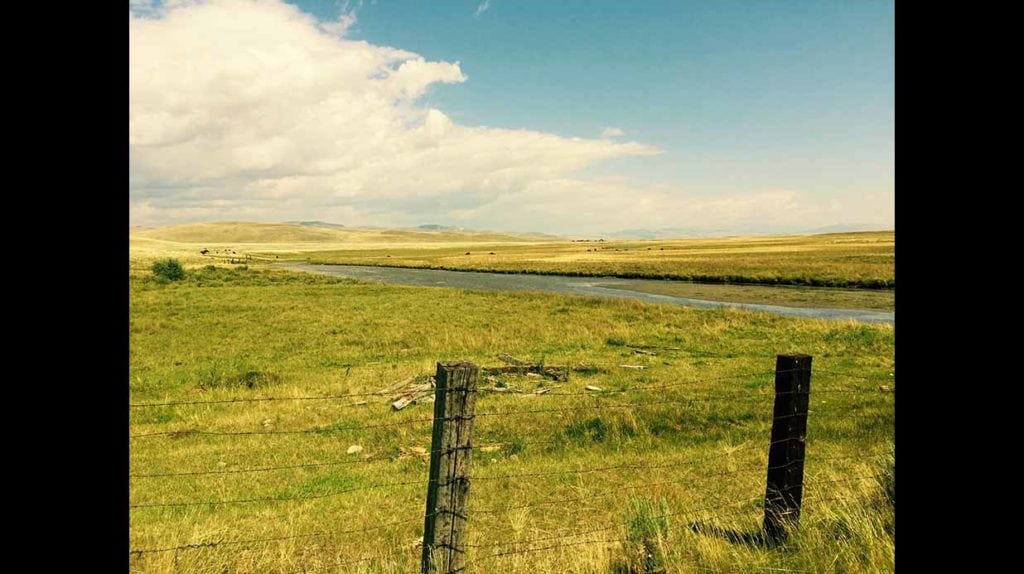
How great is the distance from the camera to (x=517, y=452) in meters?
9.99

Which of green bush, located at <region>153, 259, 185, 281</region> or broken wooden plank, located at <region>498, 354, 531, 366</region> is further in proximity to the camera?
green bush, located at <region>153, 259, 185, 281</region>

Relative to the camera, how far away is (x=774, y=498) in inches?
219

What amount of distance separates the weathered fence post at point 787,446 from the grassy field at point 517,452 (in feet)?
0.73

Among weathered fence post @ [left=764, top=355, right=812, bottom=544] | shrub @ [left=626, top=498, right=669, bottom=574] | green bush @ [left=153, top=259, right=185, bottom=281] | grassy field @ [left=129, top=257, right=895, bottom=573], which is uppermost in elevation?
green bush @ [left=153, top=259, right=185, bottom=281]

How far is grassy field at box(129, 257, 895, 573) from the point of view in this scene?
5344 mm

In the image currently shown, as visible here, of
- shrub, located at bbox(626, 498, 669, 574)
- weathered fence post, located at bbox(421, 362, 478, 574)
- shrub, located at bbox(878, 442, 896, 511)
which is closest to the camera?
weathered fence post, located at bbox(421, 362, 478, 574)

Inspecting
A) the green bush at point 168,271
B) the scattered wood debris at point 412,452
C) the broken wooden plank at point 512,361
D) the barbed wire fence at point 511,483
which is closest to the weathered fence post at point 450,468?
the barbed wire fence at point 511,483

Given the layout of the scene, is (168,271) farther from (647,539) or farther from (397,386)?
(647,539)

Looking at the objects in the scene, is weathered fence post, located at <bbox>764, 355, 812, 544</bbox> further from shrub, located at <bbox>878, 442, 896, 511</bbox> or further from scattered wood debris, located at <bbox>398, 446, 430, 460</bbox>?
scattered wood debris, located at <bbox>398, 446, 430, 460</bbox>

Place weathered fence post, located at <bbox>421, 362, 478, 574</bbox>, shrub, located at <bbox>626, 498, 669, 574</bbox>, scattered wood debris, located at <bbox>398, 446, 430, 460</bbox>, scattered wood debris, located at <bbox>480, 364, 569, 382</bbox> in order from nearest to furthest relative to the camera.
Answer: weathered fence post, located at <bbox>421, 362, 478, 574</bbox>, shrub, located at <bbox>626, 498, 669, 574</bbox>, scattered wood debris, located at <bbox>398, 446, 430, 460</bbox>, scattered wood debris, located at <bbox>480, 364, 569, 382</bbox>

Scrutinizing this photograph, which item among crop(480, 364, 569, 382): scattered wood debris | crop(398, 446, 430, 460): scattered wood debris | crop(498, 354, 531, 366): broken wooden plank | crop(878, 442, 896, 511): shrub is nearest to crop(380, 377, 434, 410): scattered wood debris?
crop(480, 364, 569, 382): scattered wood debris

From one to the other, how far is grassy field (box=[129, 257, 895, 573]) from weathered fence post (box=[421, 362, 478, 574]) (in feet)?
3.11
